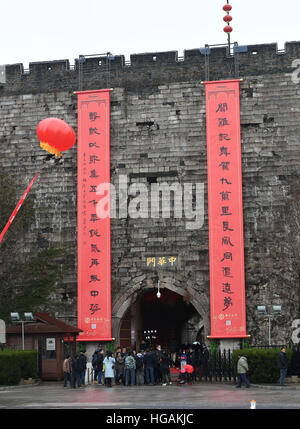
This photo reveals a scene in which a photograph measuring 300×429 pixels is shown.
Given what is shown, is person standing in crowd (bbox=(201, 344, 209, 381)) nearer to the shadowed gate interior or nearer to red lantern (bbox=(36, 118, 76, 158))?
the shadowed gate interior

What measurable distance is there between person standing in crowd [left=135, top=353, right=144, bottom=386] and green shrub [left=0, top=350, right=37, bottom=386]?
3.28 metres

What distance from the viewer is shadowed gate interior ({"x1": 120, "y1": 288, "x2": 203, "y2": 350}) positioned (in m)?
29.4

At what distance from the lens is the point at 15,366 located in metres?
20.5

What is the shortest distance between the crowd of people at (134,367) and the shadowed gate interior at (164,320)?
5791mm

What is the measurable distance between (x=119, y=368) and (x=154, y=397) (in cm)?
574

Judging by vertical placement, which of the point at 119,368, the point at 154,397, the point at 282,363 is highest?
the point at 282,363

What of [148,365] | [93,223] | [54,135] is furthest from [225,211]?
[54,135]

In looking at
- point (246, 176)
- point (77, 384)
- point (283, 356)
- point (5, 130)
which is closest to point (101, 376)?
point (77, 384)

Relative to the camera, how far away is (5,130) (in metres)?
27.0

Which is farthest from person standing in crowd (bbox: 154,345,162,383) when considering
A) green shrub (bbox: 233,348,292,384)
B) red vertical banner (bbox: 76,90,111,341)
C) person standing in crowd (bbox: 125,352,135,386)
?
red vertical banner (bbox: 76,90,111,341)

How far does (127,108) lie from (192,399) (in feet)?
45.0

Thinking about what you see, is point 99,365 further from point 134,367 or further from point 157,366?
point 157,366

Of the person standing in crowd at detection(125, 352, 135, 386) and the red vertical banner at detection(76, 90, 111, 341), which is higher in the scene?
the red vertical banner at detection(76, 90, 111, 341)
